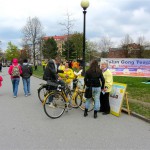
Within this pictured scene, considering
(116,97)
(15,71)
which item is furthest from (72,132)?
(15,71)

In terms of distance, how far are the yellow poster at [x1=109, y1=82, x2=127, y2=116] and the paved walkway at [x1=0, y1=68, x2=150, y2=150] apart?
28 cm

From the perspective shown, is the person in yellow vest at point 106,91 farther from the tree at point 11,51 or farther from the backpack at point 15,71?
the tree at point 11,51

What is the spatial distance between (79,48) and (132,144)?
63153mm

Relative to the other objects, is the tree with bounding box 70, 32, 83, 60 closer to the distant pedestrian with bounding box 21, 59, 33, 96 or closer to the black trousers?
the distant pedestrian with bounding box 21, 59, 33, 96

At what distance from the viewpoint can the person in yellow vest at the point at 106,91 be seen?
7211mm

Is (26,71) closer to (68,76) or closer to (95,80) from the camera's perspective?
(68,76)

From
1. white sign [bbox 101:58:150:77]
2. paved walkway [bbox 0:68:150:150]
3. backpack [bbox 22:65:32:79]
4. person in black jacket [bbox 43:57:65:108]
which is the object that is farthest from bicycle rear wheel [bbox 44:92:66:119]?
white sign [bbox 101:58:150:77]

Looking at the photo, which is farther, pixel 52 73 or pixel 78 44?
pixel 78 44

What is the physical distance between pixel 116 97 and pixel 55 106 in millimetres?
2034

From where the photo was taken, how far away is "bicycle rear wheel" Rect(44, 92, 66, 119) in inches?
262

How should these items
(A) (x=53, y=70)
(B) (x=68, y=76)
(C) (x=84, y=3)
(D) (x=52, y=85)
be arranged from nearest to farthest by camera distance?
(D) (x=52, y=85) < (A) (x=53, y=70) < (B) (x=68, y=76) < (C) (x=84, y=3)

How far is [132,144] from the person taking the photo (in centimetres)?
460

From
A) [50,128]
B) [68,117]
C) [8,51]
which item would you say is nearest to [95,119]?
[68,117]

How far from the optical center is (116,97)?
7.38 m
